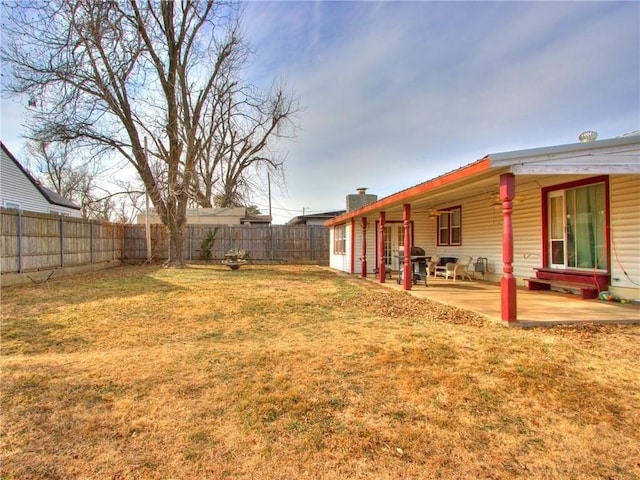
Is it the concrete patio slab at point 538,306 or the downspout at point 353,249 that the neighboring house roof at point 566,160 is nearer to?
the concrete patio slab at point 538,306

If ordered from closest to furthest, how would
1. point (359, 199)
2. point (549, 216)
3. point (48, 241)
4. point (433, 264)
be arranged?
1. point (549, 216)
2. point (48, 241)
3. point (433, 264)
4. point (359, 199)

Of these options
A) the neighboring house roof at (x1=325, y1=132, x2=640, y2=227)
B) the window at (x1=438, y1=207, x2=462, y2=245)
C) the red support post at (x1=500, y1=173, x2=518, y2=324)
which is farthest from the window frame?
the red support post at (x1=500, y1=173, x2=518, y2=324)

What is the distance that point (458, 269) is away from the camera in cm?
1098

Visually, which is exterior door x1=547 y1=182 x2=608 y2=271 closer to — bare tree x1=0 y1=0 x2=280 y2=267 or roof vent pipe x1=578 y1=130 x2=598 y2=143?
roof vent pipe x1=578 y1=130 x2=598 y2=143

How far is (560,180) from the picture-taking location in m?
7.96

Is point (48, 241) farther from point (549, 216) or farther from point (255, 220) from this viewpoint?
point (255, 220)

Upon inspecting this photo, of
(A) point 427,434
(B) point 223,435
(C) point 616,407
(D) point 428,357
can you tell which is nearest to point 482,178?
(D) point 428,357

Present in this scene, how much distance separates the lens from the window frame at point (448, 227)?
12359 mm

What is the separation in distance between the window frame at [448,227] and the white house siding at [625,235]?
5335mm

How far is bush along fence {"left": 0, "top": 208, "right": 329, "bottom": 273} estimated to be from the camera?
40.0 feet

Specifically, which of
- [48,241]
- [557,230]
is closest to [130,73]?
[48,241]

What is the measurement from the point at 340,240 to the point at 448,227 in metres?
4.85

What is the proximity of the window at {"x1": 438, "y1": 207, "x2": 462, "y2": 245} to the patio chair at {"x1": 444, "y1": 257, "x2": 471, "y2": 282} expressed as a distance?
1.17 meters

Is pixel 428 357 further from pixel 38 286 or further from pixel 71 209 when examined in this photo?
pixel 71 209
